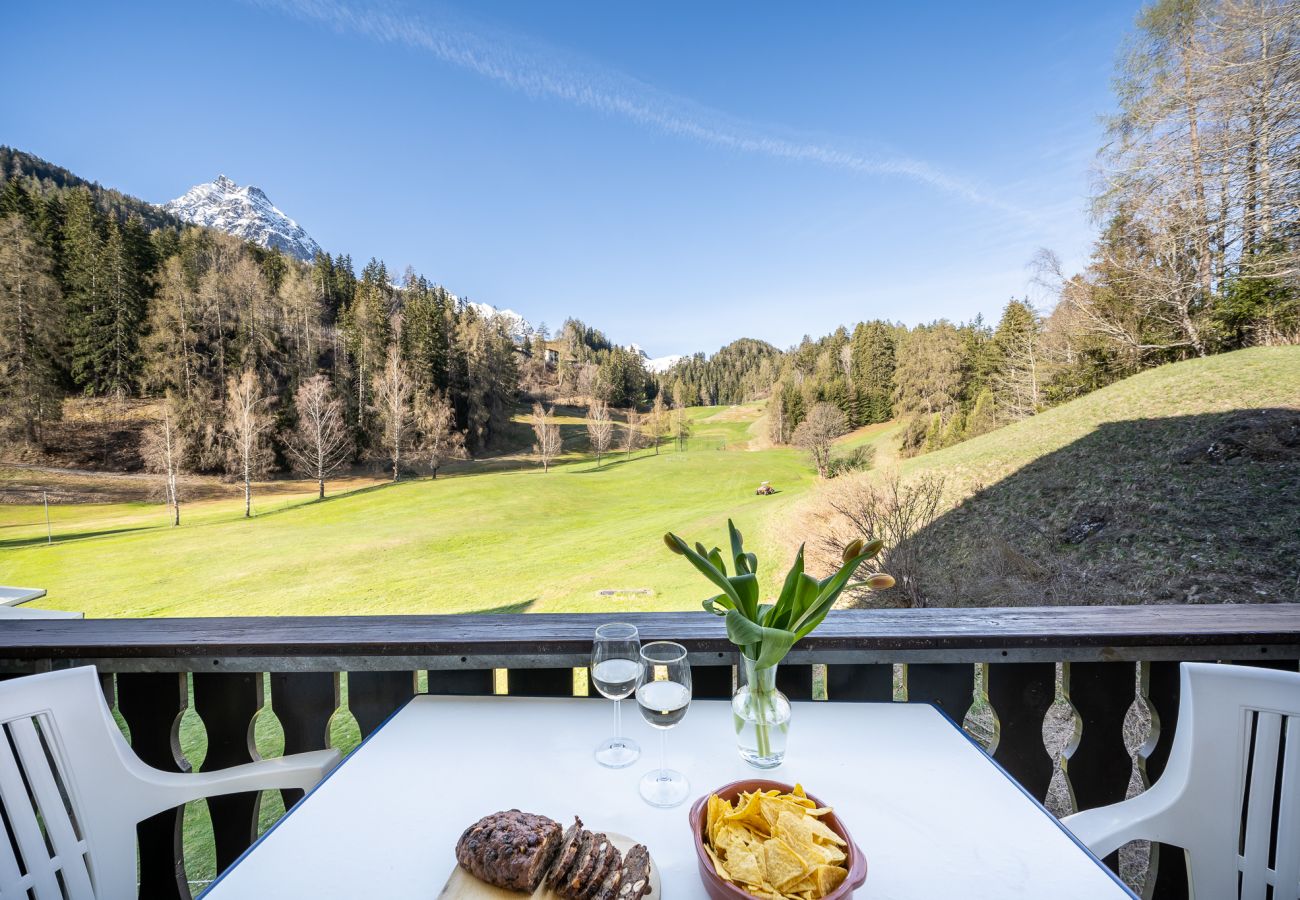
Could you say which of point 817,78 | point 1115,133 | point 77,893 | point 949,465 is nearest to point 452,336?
point 817,78

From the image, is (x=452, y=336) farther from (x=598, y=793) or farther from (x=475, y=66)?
(x=598, y=793)

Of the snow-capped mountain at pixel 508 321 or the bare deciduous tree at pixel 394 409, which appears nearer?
the bare deciduous tree at pixel 394 409

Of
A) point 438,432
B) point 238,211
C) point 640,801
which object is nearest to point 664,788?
point 640,801

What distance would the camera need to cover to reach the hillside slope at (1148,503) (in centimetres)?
663

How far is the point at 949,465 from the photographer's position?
40.1 feet

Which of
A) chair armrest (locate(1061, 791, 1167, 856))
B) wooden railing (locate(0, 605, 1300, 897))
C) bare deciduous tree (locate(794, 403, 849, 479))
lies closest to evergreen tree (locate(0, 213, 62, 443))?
wooden railing (locate(0, 605, 1300, 897))

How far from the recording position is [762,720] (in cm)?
92

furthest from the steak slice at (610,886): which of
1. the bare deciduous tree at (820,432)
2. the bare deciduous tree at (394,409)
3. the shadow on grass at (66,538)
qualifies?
the bare deciduous tree at (394,409)

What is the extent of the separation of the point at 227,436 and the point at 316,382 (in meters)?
4.34

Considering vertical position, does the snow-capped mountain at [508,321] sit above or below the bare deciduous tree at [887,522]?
above

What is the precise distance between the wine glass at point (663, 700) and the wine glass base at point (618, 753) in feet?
0.17

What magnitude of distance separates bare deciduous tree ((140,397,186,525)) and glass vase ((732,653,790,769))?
21.8 meters

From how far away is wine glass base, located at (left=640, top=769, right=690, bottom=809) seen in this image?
34.4 inches

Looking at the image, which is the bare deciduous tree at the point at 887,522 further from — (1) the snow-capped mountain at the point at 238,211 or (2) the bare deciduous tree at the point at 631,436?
(1) the snow-capped mountain at the point at 238,211
